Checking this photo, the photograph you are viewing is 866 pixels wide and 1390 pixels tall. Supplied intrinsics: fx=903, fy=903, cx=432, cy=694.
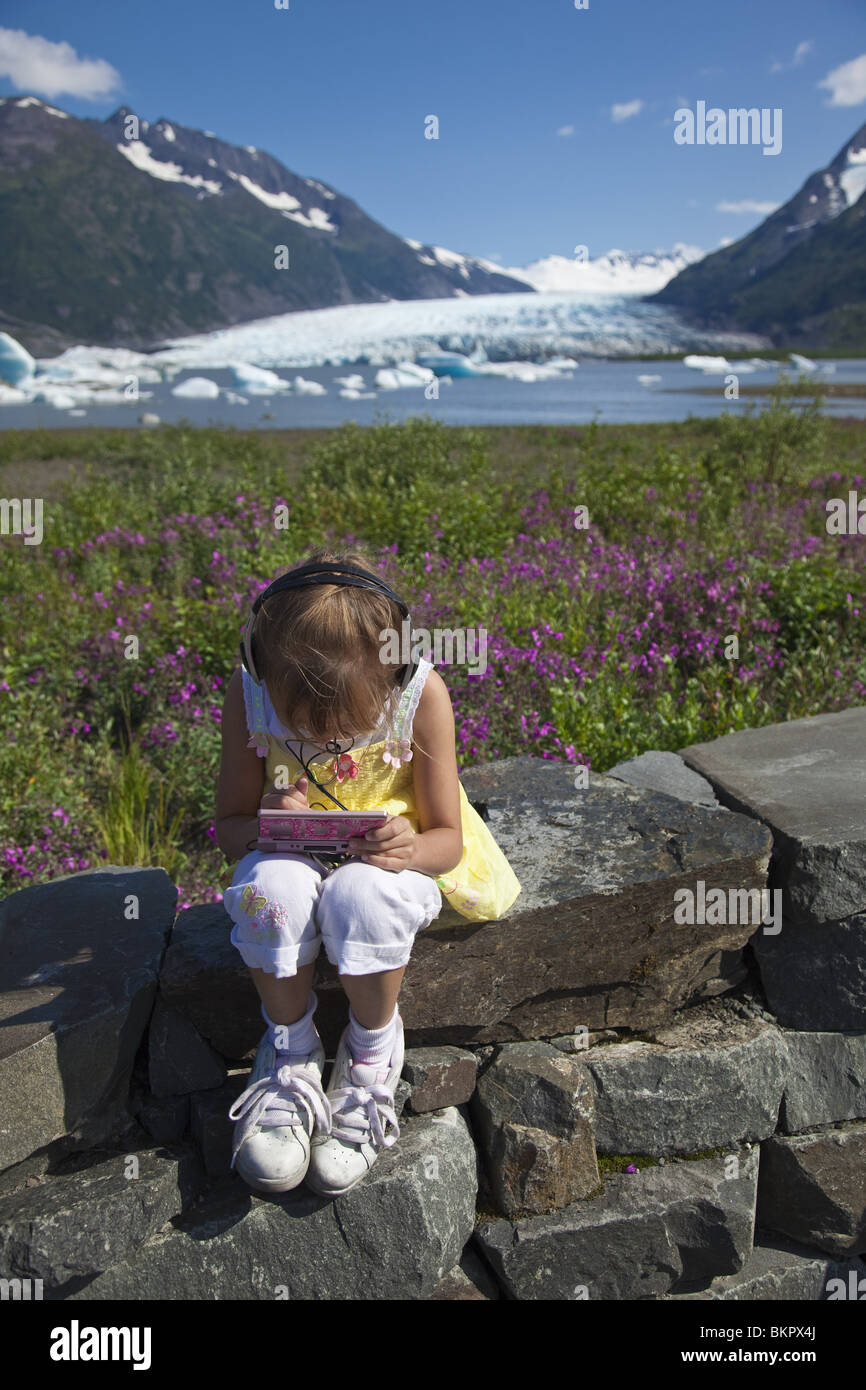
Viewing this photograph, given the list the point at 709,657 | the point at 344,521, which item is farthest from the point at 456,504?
the point at 709,657

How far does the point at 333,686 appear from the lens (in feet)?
7.27

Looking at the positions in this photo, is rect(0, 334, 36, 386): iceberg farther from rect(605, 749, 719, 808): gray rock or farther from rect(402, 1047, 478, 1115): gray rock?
rect(402, 1047, 478, 1115): gray rock

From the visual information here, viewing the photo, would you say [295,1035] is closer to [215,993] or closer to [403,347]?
[215,993]

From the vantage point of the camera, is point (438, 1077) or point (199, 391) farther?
point (199, 391)

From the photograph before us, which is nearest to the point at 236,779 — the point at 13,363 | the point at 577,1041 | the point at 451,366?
the point at 577,1041

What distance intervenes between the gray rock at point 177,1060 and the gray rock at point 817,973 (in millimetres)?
1721

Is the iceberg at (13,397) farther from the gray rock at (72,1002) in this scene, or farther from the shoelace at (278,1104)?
the shoelace at (278,1104)

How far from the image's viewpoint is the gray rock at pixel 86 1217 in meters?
2.15

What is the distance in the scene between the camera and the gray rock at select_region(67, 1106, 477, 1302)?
2275 millimetres

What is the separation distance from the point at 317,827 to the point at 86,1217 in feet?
3.64

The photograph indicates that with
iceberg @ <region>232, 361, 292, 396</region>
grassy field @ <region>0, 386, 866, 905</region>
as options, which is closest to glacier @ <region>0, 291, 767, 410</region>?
iceberg @ <region>232, 361, 292, 396</region>

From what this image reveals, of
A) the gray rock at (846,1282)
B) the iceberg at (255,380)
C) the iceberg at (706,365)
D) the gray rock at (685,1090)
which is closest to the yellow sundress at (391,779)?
the gray rock at (685,1090)

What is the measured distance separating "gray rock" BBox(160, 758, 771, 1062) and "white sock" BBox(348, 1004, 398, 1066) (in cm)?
19

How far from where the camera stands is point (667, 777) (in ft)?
10.9
